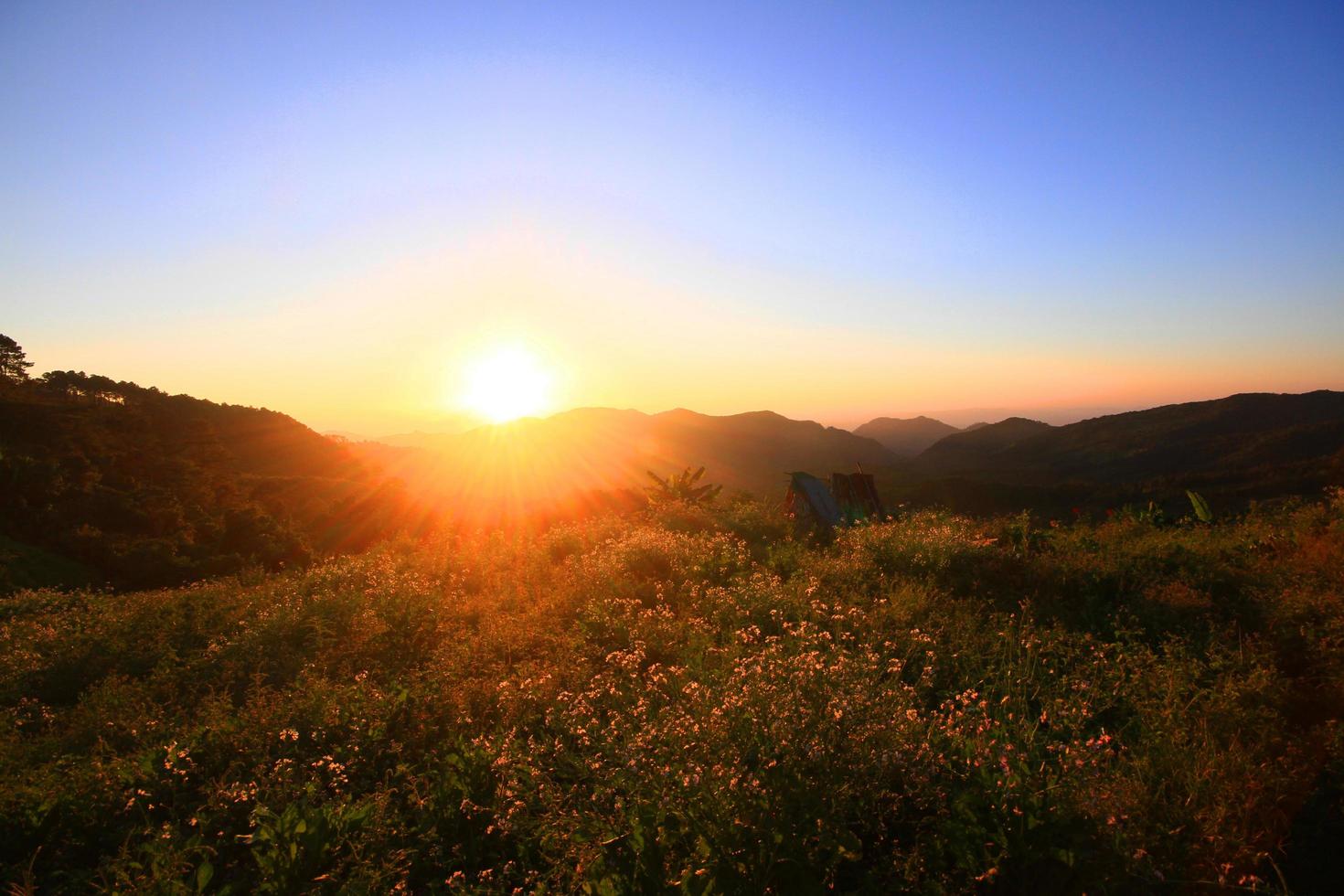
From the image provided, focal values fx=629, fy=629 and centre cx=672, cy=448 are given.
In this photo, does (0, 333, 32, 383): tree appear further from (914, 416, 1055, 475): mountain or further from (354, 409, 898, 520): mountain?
(914, 416, 1055, 475): mountain

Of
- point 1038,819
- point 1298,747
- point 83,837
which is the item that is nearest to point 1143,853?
point 1038,819

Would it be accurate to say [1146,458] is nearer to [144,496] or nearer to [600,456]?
[600,456]

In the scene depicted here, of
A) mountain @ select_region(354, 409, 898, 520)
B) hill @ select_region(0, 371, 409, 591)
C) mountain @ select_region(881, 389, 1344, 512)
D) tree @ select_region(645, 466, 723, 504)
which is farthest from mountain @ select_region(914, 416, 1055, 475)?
hill @ select_region(0, 371, 409, 591)

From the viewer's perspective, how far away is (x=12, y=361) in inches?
704

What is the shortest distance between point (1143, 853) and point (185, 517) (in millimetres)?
16284

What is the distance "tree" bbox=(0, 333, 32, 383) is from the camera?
1750cm

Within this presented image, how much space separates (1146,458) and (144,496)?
6262 centimetres

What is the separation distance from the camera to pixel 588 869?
9.29 feet

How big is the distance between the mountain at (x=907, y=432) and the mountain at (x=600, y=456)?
60.2 ft

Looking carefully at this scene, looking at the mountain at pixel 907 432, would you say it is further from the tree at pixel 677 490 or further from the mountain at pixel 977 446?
the tree at pixel 677 490

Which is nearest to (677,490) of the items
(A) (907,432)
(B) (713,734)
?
(B) (713,734)

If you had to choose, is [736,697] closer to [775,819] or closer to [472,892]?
[775,819]

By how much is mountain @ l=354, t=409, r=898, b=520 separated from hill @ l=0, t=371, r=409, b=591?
3168 millimetres

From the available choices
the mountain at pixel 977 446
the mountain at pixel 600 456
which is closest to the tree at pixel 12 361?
the mountain at pixel 600 456
